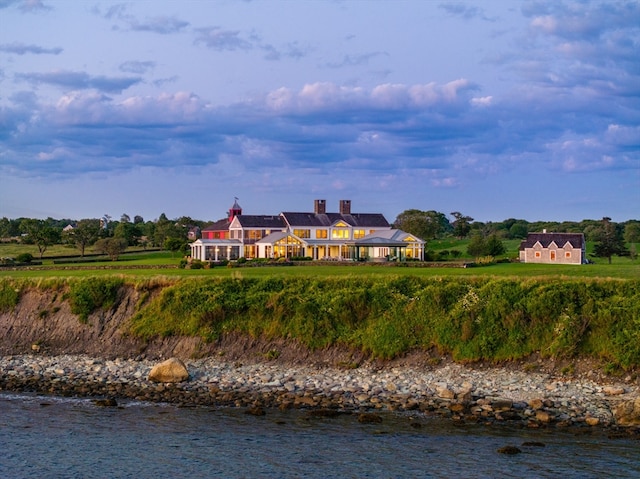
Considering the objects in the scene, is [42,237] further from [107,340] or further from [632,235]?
[632,235]

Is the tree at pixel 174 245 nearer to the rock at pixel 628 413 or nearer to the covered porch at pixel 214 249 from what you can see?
the covered porch at pixel 214 249

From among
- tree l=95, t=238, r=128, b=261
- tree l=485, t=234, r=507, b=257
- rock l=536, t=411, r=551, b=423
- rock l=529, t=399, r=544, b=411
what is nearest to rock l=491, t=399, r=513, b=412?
rock l=529, t=399, r=544, b=411

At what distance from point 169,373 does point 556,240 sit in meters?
59.5

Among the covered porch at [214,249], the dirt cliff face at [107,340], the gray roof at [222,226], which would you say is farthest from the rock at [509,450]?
the gray roof at [222,226]

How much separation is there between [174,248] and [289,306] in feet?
198

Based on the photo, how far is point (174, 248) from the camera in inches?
3509

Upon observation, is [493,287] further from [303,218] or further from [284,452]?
[303,218]

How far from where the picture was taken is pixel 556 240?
252ft

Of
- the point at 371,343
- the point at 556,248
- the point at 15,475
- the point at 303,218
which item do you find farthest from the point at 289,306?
the point at 303,218

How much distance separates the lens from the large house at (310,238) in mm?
80938

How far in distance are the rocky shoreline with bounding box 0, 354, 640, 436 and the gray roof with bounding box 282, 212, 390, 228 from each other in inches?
2334

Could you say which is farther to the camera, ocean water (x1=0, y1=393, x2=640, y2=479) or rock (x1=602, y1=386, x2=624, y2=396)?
rock (x1=602, y1=386, x2=624, y2=396)

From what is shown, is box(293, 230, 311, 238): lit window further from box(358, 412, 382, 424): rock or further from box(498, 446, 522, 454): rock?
box(498, 446, 522, 454): rock

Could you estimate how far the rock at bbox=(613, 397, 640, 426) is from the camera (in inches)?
803
